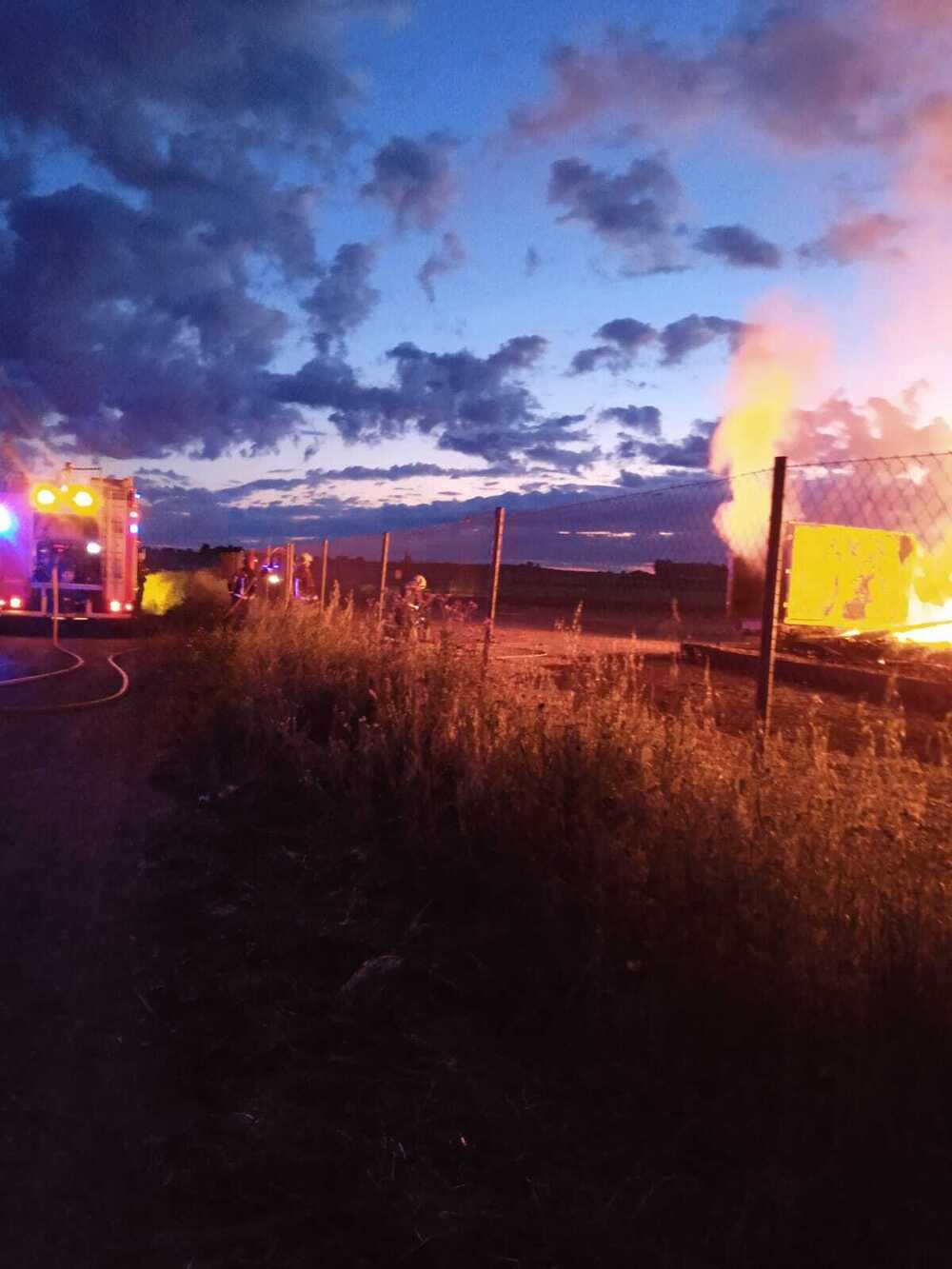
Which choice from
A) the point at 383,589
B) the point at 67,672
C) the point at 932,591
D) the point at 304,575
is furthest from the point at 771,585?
the point at 304,575

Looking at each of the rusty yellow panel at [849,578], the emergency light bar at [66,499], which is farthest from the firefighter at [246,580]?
the rusty yellow panel at [849,578]

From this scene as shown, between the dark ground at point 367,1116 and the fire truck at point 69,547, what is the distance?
19084mm

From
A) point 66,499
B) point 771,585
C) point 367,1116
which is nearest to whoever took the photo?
point 367,1116

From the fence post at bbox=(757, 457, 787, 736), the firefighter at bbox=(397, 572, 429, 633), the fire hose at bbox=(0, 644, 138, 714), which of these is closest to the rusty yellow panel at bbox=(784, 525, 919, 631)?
the firefighter at bbox=(397, 572, 429, 633)

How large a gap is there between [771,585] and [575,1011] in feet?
8.51

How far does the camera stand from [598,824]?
5164 mm

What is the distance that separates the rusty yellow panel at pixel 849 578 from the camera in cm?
2350

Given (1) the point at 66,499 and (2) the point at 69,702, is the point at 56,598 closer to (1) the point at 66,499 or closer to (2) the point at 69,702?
(1) the point at 66,499

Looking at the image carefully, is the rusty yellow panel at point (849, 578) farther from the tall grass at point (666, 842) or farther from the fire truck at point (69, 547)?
the tall grass at point (666, 842)

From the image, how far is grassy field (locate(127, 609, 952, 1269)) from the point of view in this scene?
128 inches

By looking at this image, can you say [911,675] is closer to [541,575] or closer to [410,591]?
[410,591]

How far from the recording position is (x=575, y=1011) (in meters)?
4.44

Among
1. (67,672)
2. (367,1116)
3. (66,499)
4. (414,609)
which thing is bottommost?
(67,672)

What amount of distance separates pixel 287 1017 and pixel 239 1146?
1005 mm
